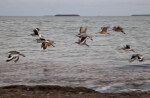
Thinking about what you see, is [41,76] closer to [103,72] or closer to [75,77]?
[75,77]

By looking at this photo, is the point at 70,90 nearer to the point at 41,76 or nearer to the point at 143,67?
the point at 41,76

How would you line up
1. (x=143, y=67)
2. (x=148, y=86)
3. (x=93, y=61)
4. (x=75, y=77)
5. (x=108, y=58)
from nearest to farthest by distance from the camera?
(x=148, y=86) < (x=75, y=77) < (x=143, y=67) < (x=93, y=61) < (x=108, y=58)

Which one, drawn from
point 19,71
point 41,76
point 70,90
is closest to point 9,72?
point 19,71

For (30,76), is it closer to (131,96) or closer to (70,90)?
(70,90)

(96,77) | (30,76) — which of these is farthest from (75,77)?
(30,76)

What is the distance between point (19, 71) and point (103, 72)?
4606 mm

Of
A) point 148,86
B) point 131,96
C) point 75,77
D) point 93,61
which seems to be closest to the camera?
point 131,96

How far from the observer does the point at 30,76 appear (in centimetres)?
1691

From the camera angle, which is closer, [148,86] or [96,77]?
[148,86]

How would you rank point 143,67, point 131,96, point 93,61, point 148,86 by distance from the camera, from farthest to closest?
point 93,61, point 143,67, point 148,86, point 131,96

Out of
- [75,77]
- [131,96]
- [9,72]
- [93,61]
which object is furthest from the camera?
[93,61]

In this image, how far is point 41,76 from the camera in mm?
17062

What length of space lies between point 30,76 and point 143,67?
24.7 feet

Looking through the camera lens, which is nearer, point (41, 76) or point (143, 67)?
point (41, 76)
